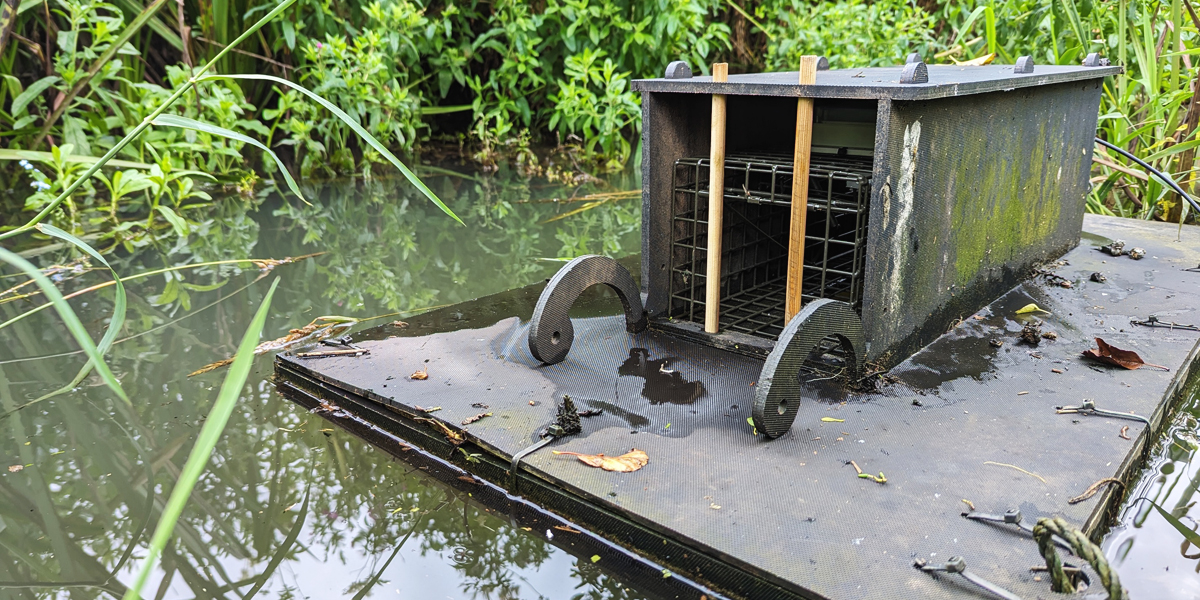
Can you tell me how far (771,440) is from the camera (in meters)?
1.83

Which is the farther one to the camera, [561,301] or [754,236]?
[754,236]

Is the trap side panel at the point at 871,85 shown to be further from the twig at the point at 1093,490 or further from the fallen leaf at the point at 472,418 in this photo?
the fallen leaf at the point at 472,418

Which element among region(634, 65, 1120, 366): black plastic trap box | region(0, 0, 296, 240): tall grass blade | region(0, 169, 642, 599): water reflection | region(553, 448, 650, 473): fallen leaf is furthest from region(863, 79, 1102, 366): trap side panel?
Result: region(0, 0, 296, 240): tall grass blade

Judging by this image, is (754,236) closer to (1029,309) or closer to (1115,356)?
(1029,309)

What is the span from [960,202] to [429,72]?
17.7 feet

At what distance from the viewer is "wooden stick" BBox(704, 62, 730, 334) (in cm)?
221

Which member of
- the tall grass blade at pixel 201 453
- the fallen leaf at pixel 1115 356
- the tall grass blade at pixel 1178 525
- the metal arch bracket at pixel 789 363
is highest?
the tall grass blade at pixel 201 453

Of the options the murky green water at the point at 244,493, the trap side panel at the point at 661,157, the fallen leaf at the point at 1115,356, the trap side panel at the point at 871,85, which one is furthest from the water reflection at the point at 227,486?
the fallen leaf at the point at 1115,356

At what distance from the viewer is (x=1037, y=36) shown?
15.8 feet

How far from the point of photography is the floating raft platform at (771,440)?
4.81 ft

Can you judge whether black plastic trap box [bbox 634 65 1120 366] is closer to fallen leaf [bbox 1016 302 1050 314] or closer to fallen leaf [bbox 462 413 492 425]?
fallen leaf [bbox 1016 302 1050 314]

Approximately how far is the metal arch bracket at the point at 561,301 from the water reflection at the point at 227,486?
19.5 inches

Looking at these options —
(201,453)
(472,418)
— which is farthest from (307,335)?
(201,453)

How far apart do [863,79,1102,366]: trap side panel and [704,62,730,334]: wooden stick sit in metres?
0.44
